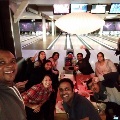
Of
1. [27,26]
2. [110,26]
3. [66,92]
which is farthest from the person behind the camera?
[27,26]

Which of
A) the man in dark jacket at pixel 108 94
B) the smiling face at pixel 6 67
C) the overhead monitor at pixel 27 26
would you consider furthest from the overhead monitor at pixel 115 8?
the overhead monitor at pixel 27 26

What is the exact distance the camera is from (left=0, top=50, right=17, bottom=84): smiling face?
1.18m

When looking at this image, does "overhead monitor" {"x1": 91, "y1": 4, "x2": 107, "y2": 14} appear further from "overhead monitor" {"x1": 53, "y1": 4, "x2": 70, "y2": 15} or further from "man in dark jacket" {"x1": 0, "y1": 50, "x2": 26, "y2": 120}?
"man in dark jacket" {"x1": 0, "y1": 50, "x2": 26, "y2": 120}

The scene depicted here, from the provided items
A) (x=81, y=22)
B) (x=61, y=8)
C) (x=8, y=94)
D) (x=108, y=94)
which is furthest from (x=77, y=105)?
(x=61, y=8)

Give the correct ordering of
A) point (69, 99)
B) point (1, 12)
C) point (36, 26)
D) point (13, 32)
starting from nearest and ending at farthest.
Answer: point (69, 99) < point (1, 12) < point (13, 32) < point (36, 26)

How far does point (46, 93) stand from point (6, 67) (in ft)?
5.26

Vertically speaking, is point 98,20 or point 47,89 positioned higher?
point 98,20

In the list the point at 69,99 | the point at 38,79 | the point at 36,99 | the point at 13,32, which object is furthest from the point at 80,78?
the point at 13,32

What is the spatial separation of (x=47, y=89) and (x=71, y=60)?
2.44 m

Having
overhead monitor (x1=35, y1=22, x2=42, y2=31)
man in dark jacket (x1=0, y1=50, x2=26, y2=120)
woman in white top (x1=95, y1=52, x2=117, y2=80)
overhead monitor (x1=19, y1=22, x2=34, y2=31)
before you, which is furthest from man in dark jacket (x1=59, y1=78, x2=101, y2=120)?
overhead monitor (x1=35, y1=22, x2=42, y2=31)

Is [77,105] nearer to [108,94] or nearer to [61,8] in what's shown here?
[108,94]

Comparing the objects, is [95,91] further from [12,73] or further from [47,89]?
[12,73]

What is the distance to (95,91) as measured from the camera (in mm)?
2420

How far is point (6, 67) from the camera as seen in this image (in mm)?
1195
